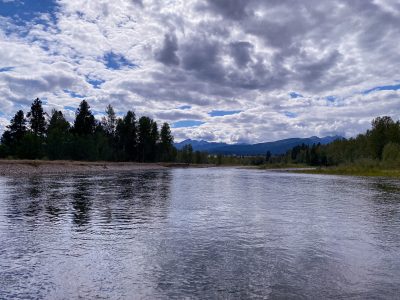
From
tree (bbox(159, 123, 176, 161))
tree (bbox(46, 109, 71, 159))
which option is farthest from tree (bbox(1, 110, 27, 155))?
tree (bbox(159, 123, 176, 161))

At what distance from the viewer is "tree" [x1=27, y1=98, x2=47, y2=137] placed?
138 meters

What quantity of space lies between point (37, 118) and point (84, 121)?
18.4 meters

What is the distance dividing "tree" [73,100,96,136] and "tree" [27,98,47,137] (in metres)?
12.9

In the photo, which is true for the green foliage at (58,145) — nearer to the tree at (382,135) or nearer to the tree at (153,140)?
the tree at (153,140)

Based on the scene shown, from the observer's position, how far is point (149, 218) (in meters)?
21.2

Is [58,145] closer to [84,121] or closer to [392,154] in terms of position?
[84,121]

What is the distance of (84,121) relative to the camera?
14925 cm

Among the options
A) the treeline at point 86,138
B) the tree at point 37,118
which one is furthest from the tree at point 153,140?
the tree at point 37,118

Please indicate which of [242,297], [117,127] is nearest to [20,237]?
[242,297]

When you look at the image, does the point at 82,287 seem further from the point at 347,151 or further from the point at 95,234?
the point at 347,151

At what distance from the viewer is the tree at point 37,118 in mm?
138375

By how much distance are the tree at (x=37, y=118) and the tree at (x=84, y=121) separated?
1289 cm

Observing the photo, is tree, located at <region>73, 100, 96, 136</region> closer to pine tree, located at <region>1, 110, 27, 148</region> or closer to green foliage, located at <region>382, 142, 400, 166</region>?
pine tree, located at <region>1, 110, 27, 148</region>

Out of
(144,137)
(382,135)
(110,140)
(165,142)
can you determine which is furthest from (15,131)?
(382,135)
